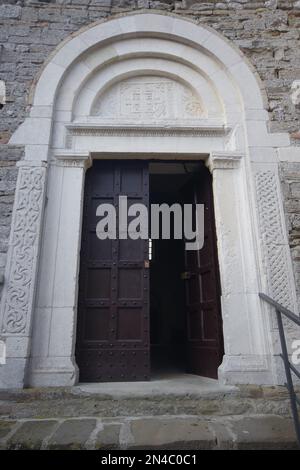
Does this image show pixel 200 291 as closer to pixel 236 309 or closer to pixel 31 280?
pixel 236 309

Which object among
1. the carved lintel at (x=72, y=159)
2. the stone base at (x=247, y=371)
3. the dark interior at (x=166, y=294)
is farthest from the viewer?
the dark interior at (x=166, y=294)

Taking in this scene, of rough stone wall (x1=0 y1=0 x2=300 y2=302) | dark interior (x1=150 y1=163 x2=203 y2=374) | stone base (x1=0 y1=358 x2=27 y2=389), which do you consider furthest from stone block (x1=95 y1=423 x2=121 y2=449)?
dark interior (x1=150 y1=163 x2=203 y2=374)

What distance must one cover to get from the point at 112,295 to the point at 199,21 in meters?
3.54

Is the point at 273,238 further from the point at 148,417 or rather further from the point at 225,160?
the point at 148,417

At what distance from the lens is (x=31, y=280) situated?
9.85ft

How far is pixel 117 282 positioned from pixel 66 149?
1563 millimetres

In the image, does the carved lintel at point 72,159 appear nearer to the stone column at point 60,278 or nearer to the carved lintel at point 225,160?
the stone column at point 60,278

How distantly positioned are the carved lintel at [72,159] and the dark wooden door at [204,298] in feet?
4.69

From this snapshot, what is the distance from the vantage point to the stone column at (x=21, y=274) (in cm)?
276

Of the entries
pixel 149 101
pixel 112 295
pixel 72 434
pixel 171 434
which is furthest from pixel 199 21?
pixel 72 434

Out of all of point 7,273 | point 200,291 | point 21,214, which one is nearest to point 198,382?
point 200,291

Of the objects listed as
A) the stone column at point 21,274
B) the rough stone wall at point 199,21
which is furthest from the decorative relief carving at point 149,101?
the stone column at point 21,274

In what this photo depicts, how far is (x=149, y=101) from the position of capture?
394 centimetres

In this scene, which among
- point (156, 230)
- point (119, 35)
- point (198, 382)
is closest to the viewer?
point (198, 382)
